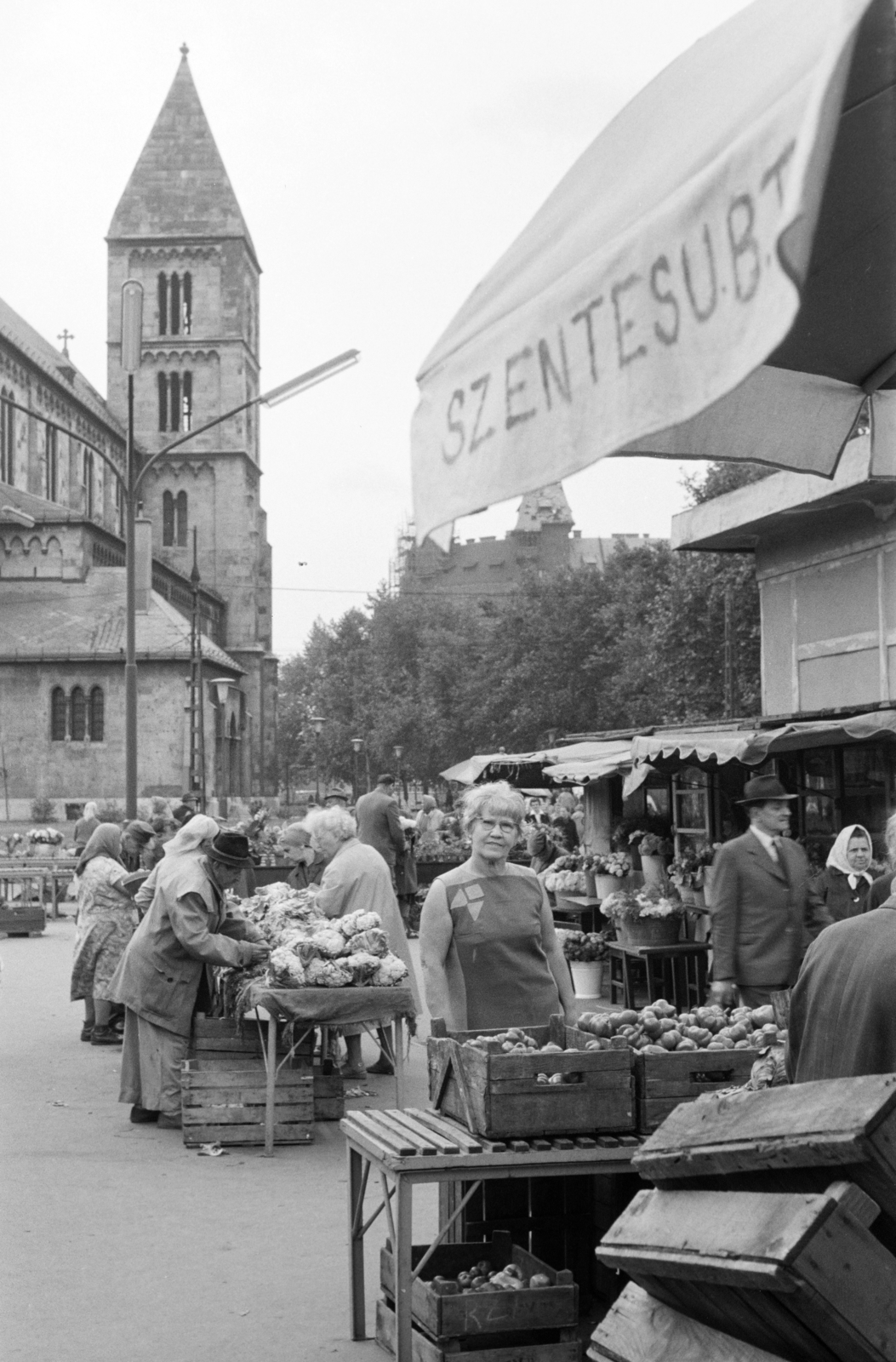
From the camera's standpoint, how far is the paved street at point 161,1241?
5688 millimetres

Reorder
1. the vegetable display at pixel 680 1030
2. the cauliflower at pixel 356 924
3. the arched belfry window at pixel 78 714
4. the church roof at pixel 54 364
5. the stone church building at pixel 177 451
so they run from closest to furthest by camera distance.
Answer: the vegetable display at pixel 680 1030 → the cauliflower at pixel 356 924 → the arched belfry window at pixel 78 714 → the stone church building at pixel 177 451 → the church roof at pixel 54 364

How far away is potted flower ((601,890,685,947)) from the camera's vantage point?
46.7 feet

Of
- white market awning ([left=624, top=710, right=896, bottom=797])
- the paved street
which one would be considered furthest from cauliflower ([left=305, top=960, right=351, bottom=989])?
white market awning ([left=624, top=710, right=896, bottom=797])

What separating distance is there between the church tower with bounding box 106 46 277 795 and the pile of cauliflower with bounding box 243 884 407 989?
7114cm

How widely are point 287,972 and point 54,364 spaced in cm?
7436

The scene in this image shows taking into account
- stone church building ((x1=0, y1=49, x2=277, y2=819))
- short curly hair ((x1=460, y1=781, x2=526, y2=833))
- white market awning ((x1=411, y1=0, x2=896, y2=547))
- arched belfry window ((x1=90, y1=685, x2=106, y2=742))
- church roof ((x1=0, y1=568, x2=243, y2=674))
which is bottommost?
short curly hair ((x1=460, y1=781, x2=526, y2=833))

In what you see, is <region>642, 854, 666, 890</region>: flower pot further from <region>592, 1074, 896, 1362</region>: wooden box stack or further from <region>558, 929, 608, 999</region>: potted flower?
<region>592, 1074, 896, 1362</region>: wooden box stack

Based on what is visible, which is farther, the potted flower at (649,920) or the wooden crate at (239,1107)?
the potted flower at (649,920)

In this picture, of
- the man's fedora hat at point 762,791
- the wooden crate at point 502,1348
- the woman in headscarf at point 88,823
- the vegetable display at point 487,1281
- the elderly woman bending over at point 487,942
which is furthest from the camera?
the woman in headscarf at point 88,823

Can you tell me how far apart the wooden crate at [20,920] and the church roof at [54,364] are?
4615 centimetres

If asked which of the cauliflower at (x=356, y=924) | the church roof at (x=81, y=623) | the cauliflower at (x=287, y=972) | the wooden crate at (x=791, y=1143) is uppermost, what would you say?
the church roof at (x=81, y=623)

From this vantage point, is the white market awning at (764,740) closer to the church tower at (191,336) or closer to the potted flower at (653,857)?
the potted flower at (653,857)

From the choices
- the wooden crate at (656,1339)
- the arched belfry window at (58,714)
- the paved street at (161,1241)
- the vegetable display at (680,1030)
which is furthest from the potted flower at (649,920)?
the arched belfry window at (58,714)

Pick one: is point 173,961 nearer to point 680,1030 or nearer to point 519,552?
point 680,1030
